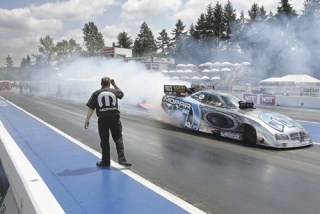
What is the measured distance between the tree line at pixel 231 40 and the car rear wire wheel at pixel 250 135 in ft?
78.2

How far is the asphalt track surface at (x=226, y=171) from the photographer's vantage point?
4.17m

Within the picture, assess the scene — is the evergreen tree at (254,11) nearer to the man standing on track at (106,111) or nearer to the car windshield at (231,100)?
the car windshield at (231,100)

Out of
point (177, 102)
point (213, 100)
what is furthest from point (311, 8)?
point (213, 100)

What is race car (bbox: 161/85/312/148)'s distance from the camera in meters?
7.36

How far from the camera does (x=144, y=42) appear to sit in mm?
93250

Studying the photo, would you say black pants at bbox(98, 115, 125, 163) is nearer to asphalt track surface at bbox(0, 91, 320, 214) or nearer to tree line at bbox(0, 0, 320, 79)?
asphalt track surface at bbox(0, 91, 320, 214)

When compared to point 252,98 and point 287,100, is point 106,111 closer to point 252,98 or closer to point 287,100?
point 287,100

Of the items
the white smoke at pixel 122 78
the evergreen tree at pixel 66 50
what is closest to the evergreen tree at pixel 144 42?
the evergreen tree at pixel 66 50

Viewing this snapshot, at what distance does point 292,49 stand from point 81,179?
1289 inches

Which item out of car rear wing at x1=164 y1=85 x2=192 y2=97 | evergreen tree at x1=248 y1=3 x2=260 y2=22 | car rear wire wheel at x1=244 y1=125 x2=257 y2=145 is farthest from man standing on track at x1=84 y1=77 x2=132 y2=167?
evergreen tree at x1=248 y1=3 x2=260 y2=22

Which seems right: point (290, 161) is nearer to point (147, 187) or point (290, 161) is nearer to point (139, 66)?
point (147, 187)

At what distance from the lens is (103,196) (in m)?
4.37

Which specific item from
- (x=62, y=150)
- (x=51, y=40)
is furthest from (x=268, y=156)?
(x=51, y=40)

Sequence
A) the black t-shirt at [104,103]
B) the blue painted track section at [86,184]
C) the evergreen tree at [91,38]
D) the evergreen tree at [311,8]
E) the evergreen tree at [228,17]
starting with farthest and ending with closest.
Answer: the evergreen tree at [91,38]
the evergreen tree at [228,17]
the evergreen tree at [311,8]
the black t-shirt at [104,103]
the blue painted track section at [86,184]
